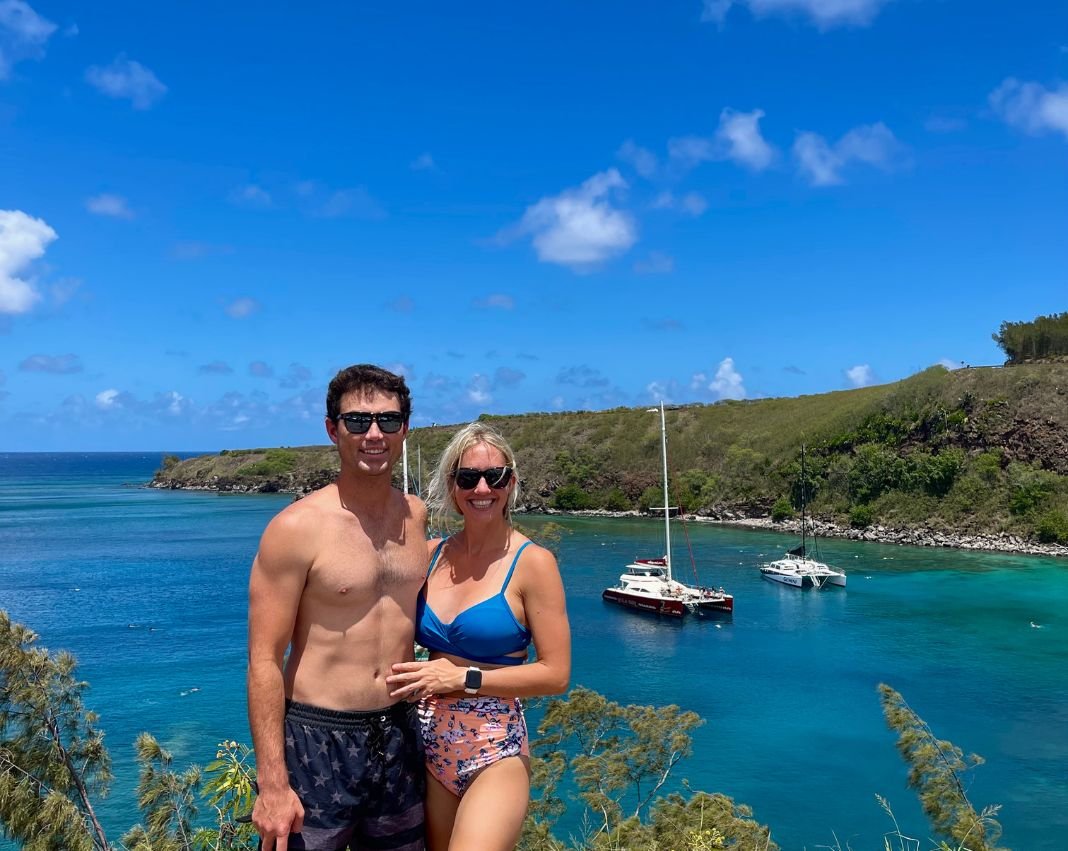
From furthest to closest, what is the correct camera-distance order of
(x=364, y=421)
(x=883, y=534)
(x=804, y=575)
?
1. (x=883, y=534)
2. (x=804, y=575)
3. (x=364, y=421)

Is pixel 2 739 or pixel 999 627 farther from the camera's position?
pixel 999 627

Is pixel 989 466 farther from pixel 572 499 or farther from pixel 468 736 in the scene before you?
pixel 468 736

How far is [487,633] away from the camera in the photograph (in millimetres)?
3451

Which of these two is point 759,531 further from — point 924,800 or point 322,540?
point 322,540

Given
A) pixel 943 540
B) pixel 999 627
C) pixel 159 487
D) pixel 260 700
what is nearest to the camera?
pixel 260 700

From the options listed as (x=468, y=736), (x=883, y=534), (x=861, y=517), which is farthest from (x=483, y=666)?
(x=861, y=517)

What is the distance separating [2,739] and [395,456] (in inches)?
474

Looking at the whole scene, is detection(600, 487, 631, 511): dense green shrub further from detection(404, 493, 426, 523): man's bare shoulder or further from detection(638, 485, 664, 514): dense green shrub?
detection(404, 493, 426, 523): man's bare shoulder

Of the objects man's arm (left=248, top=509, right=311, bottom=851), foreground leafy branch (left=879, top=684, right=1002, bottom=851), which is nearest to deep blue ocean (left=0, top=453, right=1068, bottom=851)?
foreground leafy branch (left=879, top=684, right=1002, bottom=851)

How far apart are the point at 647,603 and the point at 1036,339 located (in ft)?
197

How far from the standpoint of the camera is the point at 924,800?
12891 mm

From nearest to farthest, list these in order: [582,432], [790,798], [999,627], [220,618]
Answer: [790,798] → [999,627] → [220,618] → [582,432]

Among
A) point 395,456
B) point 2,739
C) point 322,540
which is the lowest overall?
point 2,739

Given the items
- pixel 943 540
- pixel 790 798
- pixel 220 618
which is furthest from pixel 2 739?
pixel 943 540
